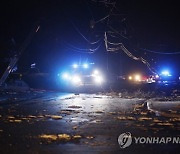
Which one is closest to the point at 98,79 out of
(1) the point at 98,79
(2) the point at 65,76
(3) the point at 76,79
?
(1) the point at 98,79

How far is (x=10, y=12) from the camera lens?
3000cm

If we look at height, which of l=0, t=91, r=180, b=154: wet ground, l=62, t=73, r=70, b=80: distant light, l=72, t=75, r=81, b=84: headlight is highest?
l=62, t=73, r=70, b=80: distant light

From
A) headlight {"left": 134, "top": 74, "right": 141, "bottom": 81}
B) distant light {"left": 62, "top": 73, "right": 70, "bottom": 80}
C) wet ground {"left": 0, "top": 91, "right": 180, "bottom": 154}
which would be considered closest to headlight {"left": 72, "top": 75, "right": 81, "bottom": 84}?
distant light {"left": 62, "top": 73, "right": 70, "bottom": 80}

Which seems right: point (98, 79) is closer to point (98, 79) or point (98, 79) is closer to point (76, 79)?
point (98, 79)

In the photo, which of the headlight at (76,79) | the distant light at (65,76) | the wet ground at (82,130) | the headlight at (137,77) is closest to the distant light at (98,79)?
the headlight at (76,79)

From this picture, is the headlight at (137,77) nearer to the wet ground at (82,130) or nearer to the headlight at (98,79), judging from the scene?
the headlight at (98,79)

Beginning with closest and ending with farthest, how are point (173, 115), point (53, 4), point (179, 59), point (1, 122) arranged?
point (1, 122) < point (173, 115) < point (53, 4) < point (179, 59)

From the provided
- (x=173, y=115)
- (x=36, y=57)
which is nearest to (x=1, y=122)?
(x=173, y=115)

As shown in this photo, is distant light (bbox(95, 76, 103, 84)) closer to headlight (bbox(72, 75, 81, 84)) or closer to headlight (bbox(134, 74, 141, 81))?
headlight (bbox(72, 75, 81, 84))

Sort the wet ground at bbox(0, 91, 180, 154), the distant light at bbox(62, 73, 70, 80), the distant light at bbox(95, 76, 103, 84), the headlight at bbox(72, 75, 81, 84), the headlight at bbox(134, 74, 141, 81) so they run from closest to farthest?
the wet ground at bbox(0, 91, 180, 154) → the headlight at bbox(72, 75, 81, 84) → the distant light at bbox(62, 73, 70, 80) → the distant light at bbox(95, 76, 103, 84) → the headlight at bbox(134, 74, 141, 81)

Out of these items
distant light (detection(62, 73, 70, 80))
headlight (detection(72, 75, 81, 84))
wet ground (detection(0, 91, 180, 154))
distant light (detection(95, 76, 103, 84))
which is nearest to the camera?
wet ground (detection(0, 91, 180, 154))

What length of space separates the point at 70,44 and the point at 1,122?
3387 centimetres

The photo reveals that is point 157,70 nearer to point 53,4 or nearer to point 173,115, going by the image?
point 53,4

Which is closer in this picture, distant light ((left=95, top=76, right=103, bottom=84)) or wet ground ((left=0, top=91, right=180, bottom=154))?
wet ground ((left=0, top=91, right=180, bottom=154))
